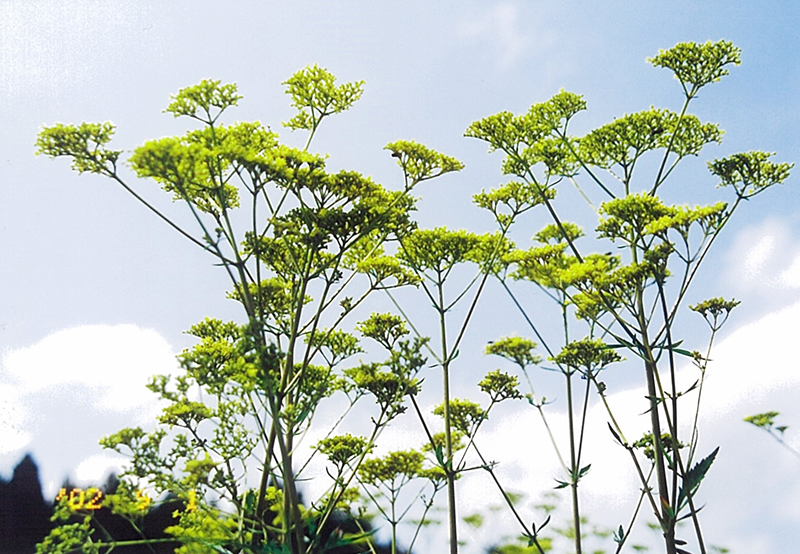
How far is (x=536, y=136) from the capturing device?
8602 mm

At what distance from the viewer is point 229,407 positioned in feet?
17.9

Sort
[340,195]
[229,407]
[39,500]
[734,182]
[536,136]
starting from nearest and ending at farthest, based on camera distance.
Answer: [229,407] → [340,195] → [734,182] → [536,136] → [39,500]

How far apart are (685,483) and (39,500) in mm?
21315

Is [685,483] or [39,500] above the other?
[39,500]

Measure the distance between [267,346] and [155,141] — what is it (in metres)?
1.66

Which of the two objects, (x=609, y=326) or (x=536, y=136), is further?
(x=536, y=136)

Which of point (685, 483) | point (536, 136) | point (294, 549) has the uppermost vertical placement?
Result: point (536, 136)

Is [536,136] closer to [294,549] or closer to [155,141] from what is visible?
[155,141]

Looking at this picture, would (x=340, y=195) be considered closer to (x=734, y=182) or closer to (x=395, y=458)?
(x=395, y=458)

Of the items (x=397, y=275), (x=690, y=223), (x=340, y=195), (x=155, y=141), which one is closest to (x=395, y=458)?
(x=397, y=275)

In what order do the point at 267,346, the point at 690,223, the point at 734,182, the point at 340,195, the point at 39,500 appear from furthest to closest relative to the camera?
1. the point at 39,500
2. the point at 734,182
3. the point at 690,223
4. the point at 340,195
5. the point at 267,346

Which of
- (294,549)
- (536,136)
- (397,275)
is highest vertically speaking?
(536,136)

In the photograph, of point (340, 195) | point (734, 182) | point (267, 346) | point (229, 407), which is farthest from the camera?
point (734, 182)

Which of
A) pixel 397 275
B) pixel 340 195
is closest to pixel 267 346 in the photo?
pixel 340 195
